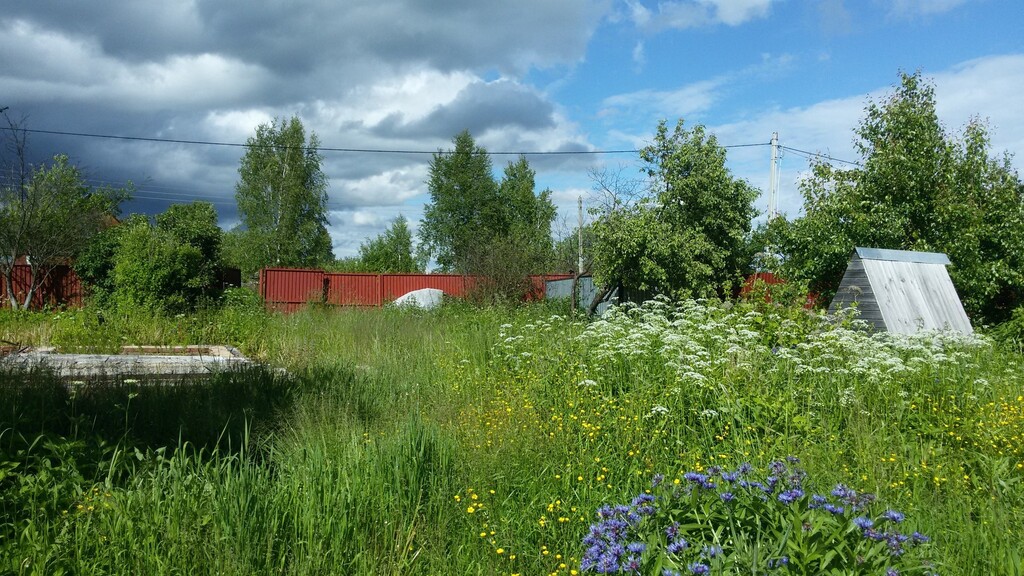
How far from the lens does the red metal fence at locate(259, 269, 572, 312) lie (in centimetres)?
2200

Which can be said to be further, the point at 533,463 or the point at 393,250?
the point at 393,250

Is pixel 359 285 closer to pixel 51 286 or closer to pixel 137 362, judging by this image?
pixel 51 286

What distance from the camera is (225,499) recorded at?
9.33 ft

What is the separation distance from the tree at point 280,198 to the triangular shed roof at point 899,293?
2812cm

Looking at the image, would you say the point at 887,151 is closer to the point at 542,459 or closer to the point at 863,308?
the point at 863,308

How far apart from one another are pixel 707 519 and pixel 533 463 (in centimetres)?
141

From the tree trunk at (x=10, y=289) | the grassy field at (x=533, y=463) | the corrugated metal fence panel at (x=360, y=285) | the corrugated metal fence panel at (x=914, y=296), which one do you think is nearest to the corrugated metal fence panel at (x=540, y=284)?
the corrugated metal fence panel at (x=360, y=285)

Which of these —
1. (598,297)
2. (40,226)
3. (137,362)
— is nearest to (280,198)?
(40,226)

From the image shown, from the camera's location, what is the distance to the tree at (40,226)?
1831cm

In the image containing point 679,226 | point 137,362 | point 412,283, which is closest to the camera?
point 137,362

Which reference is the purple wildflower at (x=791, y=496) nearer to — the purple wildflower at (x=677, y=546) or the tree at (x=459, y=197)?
the purple wildflower at (x=677, y=546)

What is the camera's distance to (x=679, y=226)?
55.1 feet

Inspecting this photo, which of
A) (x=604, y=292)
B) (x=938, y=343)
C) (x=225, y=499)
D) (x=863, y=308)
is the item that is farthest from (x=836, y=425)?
(x=604, y=292)

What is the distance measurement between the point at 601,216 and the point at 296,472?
14.1 meters
